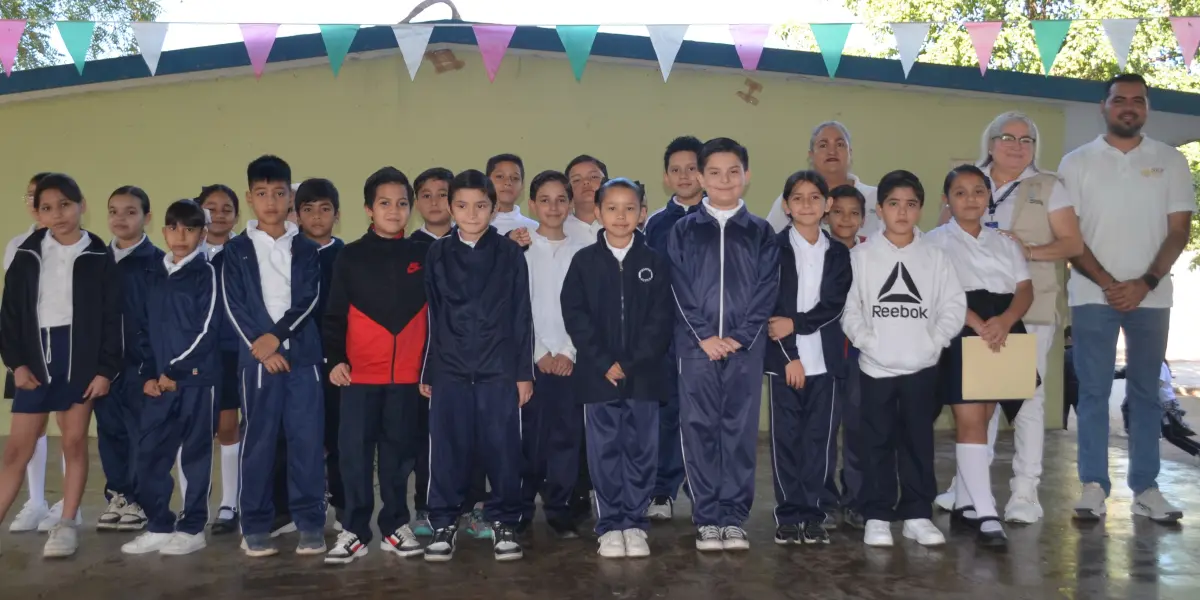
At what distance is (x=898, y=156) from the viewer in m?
7.96

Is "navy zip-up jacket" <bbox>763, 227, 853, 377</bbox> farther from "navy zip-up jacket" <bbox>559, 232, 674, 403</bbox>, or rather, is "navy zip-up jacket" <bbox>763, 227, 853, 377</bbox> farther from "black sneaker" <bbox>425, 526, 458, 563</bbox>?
"black sneaker" <bbox>425, 526, 458, 563</bbox>

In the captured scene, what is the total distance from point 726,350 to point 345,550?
1802 millimetres

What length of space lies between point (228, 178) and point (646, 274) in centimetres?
473

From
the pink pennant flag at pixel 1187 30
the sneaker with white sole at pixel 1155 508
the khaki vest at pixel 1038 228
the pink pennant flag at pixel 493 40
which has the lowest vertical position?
the sneaker with white sole at pixel 1155 508

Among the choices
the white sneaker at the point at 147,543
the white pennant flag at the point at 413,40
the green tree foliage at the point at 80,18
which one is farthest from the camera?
the green tree foliage at the point at 80,18

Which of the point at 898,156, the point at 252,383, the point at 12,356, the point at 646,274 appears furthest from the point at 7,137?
the point at 898,156

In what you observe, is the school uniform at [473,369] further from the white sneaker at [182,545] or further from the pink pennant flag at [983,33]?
the pink pennant flag at [983,33]

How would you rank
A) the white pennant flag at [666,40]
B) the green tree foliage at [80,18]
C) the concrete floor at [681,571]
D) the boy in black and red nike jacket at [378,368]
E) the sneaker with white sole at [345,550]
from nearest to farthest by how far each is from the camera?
the concrete floor at [681,571], the sneaker with white sole at [345,550], the boy in black and red nike jacket at [378,368], the white pennant flag at [666,40], the green tree foliage at [80,18]

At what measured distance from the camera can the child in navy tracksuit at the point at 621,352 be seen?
426 centimetres

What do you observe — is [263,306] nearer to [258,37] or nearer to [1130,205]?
[258,37]

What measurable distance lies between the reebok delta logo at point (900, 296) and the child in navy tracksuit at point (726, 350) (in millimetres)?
501

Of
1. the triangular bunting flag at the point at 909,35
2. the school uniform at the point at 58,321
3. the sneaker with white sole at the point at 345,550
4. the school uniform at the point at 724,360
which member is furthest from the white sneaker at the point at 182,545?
the triangular bunting flag at the point at 909,35

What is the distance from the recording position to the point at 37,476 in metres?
4.93

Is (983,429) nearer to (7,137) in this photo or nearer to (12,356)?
(12,356)
